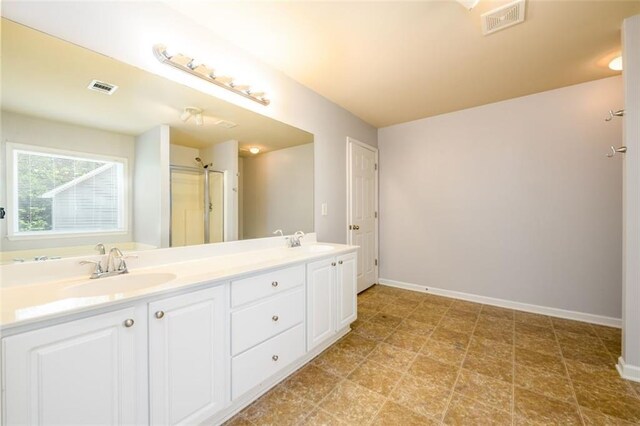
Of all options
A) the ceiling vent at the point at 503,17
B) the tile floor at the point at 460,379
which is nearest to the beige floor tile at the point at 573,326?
the tile floor at the point at 460,379

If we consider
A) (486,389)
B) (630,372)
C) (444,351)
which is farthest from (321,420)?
(630,372)

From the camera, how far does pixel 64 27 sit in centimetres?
117

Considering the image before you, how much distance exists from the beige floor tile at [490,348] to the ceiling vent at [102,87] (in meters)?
3.08

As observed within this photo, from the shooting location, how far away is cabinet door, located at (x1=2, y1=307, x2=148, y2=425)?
2.62ft

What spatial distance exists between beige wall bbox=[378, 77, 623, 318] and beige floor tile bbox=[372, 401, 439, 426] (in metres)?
2.23

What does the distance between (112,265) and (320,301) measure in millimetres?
1355

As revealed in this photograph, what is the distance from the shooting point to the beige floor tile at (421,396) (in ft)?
4.81

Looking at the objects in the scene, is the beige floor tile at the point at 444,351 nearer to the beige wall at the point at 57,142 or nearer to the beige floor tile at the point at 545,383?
the beige floor tile at the point at 545,383

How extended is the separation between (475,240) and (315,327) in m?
2.40

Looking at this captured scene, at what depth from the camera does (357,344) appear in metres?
2.18

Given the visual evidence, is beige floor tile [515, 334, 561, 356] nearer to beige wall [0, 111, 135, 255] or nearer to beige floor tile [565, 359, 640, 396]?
beige floor tile [565, 359, 640, 396]

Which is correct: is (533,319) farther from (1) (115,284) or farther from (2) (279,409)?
(1) (115,284)

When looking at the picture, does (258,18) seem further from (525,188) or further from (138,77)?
(525,188)

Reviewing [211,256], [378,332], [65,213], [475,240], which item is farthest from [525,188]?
[65,213]
